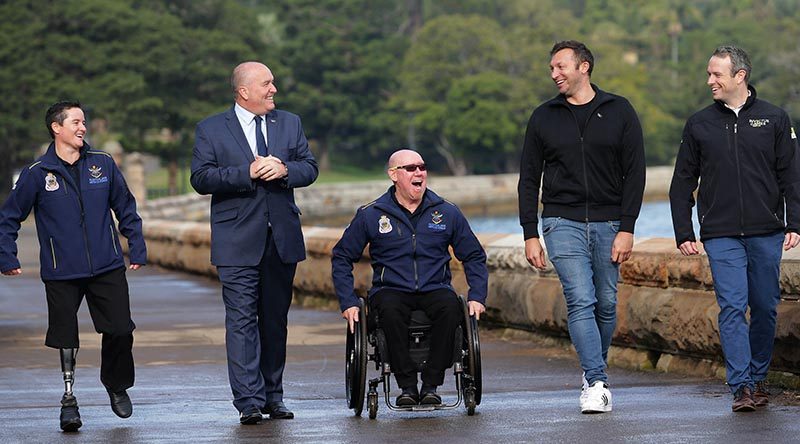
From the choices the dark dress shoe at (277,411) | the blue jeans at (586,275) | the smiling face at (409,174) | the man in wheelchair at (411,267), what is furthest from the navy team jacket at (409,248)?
the dark dress shoe at (277,411)

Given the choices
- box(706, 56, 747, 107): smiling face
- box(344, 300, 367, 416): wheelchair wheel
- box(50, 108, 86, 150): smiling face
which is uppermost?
box(706, 56, 747, 107): smiling face

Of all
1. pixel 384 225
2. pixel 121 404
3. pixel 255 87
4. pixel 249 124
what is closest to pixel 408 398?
pixel 384 225

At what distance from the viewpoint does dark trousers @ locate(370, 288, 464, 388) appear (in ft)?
26.3

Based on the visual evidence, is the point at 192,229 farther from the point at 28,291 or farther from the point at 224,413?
the point at 224,413

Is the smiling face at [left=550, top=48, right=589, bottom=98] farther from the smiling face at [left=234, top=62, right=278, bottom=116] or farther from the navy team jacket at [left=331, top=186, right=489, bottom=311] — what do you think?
the smiling face at [left=234, top=62, right=278, bottom=116]

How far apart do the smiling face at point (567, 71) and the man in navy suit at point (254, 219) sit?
1.25 meters

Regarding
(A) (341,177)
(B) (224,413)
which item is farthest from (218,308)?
(A) (341,177)

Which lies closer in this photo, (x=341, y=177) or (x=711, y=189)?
(x=711, y=189)

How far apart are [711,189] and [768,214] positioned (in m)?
0.30

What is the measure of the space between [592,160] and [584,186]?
132mm

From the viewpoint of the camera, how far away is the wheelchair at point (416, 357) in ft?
26.2

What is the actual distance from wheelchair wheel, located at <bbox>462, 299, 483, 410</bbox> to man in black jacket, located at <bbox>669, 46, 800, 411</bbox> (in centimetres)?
110

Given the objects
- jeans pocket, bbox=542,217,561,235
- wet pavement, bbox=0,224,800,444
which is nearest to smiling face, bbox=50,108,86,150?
wet pavement, bbox=0,224,800,444

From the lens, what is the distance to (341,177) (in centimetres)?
9531
